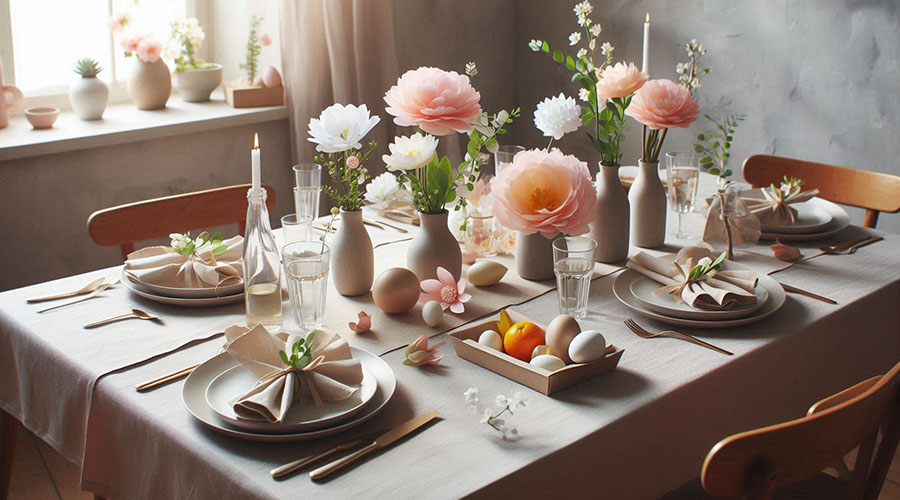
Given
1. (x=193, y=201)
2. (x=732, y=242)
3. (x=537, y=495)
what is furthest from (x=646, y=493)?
(x=193, y=201)

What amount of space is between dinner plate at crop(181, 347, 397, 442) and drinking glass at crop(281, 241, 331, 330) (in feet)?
0.47

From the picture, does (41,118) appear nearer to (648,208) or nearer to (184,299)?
(184,299)

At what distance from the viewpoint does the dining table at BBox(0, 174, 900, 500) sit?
1.03 metres

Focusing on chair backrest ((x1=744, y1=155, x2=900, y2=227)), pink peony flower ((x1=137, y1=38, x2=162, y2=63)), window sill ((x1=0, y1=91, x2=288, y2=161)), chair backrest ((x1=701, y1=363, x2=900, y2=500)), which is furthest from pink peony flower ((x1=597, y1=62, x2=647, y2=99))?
pink peony flower ((x1=137, y1=38, x2=162, y2=63))

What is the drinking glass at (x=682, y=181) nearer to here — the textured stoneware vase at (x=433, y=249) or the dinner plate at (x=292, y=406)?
the textured stoneware vase at (x=433, y=249)

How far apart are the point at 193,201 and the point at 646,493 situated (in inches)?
49.7

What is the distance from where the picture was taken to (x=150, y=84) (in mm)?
2922

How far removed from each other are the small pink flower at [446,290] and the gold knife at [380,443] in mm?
349

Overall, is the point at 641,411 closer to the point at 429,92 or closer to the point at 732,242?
the point at 429,92

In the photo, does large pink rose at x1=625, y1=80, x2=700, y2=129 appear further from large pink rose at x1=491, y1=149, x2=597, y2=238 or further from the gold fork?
the gold fork

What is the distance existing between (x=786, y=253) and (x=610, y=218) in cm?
35

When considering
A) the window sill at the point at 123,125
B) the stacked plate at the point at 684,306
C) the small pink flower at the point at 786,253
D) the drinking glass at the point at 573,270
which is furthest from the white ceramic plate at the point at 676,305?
the window sill at the point at 123,125

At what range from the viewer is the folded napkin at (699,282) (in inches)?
56.1

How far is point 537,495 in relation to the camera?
3.38 feet
